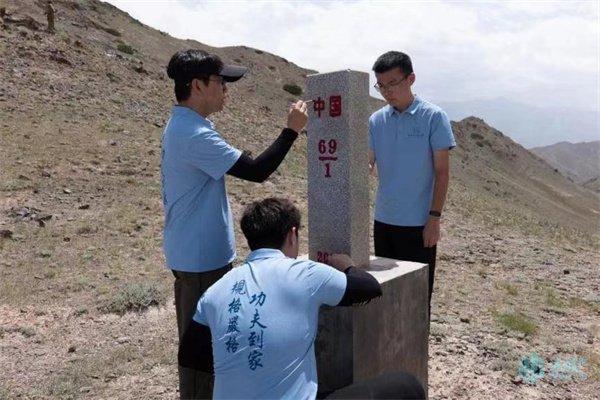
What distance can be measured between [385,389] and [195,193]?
4.80 ft

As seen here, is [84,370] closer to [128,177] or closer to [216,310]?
[216,310]

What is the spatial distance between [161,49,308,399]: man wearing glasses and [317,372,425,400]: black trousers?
959mm

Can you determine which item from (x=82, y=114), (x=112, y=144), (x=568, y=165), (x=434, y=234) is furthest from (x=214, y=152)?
(x=568, y=165)

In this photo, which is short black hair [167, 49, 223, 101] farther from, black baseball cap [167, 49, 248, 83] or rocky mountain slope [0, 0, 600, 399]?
rocky mountain slope [0, 0, 600, 399]

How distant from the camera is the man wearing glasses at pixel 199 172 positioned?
303cm

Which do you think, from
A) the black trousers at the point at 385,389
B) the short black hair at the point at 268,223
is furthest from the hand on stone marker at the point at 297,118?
the black trousers at the point at 385,389

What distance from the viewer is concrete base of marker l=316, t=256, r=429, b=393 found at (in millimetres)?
3613

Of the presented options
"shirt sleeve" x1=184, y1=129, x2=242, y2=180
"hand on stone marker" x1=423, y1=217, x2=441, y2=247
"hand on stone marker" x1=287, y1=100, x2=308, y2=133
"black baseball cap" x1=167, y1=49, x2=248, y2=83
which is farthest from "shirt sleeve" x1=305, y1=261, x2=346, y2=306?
"hand on stone marker" x1=423, y1=217, x2=441, y2=247

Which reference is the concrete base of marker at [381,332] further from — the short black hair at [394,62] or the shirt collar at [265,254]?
the short black hair at [394,62]

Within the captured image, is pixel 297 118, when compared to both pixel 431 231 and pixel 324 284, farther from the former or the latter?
pixel 431 231

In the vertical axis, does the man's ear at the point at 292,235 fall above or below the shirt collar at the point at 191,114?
below

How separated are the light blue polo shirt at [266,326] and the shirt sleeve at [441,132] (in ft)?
5.78

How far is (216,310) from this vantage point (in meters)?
2.50
